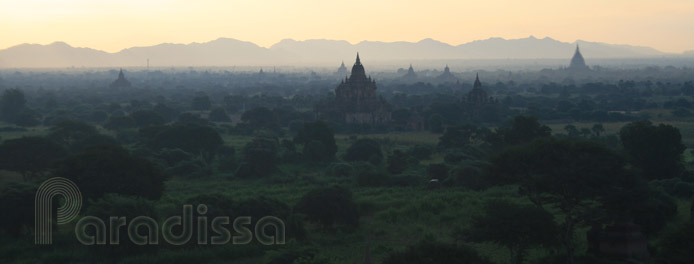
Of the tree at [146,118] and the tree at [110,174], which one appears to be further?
the tree at [146,118]

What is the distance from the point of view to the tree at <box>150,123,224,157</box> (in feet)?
166

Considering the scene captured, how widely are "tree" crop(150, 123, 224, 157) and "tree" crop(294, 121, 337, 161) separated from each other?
22.4 feet

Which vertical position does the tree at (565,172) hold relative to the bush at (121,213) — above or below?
above

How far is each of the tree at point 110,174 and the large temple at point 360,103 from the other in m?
47.3

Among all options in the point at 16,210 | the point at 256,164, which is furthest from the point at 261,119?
the point at 16,210

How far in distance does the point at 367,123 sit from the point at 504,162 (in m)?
50.6

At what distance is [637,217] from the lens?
24.0 metres

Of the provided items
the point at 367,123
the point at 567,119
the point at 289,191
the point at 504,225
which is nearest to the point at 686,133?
the point at 567,119

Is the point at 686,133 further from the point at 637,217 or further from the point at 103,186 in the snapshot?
the point at 103,186

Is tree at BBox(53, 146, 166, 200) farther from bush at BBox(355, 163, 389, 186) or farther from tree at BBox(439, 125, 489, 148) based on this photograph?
tree at BBox(439, 125, 489, 148)

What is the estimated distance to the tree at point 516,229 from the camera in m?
21.6

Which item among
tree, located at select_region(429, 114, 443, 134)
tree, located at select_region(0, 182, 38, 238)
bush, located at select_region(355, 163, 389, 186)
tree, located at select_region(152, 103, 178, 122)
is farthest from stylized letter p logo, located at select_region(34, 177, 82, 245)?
tree, located at select_region(152, 103, 178, 122)

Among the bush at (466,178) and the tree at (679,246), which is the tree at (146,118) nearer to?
the bush at (466,178)

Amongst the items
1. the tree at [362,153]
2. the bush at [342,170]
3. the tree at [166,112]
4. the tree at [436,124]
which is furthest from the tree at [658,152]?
the tree at [166,112]
